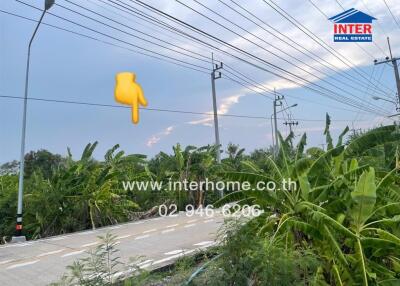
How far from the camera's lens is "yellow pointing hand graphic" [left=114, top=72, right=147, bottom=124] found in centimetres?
1205

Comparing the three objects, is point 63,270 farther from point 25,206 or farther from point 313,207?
point 25,206

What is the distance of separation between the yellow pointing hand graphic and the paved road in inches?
163

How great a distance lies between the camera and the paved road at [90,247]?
787 centimetres

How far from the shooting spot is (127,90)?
1225 centimetres

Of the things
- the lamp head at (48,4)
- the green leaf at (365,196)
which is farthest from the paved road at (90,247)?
the lamp head at (48,4)

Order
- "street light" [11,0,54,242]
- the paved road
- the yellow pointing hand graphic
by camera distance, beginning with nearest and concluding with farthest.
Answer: the paved road → the yellow pointing hand graphic → "street light" [11,0,54,242]

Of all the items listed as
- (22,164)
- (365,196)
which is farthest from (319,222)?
(22,164)

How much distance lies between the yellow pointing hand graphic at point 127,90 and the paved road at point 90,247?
4147mm

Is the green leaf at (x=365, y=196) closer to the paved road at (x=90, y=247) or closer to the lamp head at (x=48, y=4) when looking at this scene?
the paved road at (x=90, y=247)

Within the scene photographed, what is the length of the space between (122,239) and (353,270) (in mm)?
7619

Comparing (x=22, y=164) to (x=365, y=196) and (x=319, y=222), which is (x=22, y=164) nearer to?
(x=319, y=222)

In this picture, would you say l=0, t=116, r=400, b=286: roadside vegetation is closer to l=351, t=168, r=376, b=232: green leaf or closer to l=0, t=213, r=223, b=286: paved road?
l=351, t=168, r=376, b=232: green leaf

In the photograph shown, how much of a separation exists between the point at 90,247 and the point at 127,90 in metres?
4.88

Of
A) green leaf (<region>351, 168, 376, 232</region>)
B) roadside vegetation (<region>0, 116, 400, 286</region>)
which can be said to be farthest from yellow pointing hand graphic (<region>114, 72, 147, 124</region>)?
green leaf (<region>351, 168, 376, 232</region>)
